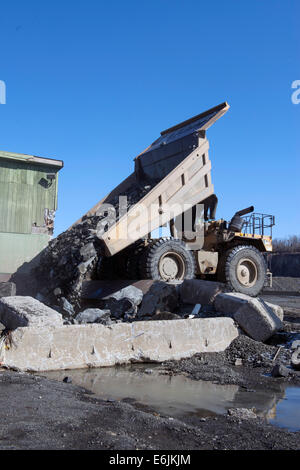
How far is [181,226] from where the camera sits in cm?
1010

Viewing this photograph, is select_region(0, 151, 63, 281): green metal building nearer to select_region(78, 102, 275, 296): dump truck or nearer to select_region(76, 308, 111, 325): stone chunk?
select_region(78, 102, 275, 296): dump truck

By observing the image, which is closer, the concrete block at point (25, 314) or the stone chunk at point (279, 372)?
the stone chunk at point (279, 372)

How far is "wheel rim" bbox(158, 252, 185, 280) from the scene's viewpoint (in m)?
8.85

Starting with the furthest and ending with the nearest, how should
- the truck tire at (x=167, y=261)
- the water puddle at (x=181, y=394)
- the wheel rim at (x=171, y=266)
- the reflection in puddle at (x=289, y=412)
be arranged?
the wheel rim at (x=171, y=266), the truck tire at (x=167, y=261), the water puddle at (x=181, y=394), the reflection in puddle at (x=289, y=412)

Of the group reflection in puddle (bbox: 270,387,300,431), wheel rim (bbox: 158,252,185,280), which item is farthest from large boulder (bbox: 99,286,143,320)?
reflection in puddle (bbox: 270,387,300,431)

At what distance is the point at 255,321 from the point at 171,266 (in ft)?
9.14

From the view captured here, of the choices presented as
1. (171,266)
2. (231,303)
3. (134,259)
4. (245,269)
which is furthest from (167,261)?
(231,303)

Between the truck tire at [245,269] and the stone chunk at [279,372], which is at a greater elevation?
the truck tire at [245,269]

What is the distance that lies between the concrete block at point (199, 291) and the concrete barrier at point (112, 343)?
142 cm

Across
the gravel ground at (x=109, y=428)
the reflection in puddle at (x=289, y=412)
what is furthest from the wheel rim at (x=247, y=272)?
the gravel ground at (x=109, y=428)

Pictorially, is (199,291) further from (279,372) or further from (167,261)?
(279,372)

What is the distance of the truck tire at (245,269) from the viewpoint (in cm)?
970

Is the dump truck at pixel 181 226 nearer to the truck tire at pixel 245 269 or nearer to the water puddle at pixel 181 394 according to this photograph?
the truck tire at pixel 245 269
